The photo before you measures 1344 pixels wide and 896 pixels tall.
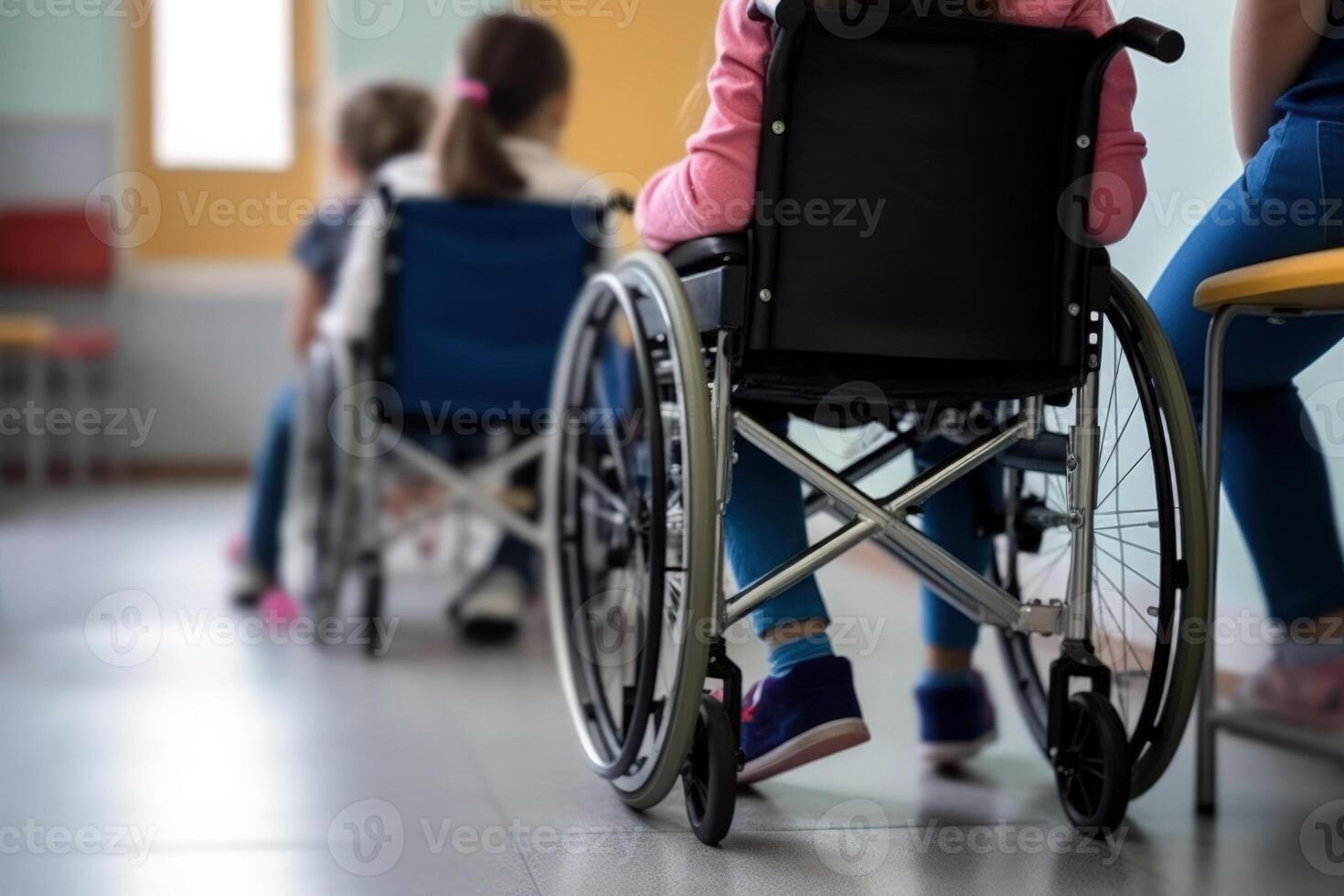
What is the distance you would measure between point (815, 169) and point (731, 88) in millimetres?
104

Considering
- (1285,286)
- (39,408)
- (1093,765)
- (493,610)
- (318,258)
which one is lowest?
(39,408)

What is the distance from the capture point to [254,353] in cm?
570

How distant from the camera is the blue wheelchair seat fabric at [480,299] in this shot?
253cm

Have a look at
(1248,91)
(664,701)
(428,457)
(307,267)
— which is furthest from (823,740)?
(307,267)

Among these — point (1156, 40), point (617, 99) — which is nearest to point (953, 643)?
point (1156, 40)

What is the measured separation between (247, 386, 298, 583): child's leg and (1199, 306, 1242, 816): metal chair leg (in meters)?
1.95

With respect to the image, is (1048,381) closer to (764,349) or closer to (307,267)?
(764,349)

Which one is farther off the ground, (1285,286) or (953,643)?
(1285,286)

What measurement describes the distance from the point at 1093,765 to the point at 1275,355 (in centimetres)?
47

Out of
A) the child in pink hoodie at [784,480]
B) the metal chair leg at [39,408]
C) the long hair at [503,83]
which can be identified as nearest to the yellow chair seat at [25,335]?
the metal chair leg at [39,408]

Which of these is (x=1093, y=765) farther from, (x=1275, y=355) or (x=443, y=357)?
(x=443, y=357)

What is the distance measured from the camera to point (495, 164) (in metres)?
2.65

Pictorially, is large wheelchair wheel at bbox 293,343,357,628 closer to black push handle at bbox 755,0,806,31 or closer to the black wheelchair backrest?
the black wheelchair backrest

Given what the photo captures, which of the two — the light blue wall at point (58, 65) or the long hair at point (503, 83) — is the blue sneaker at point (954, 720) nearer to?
the long hair at point (503, 83)
